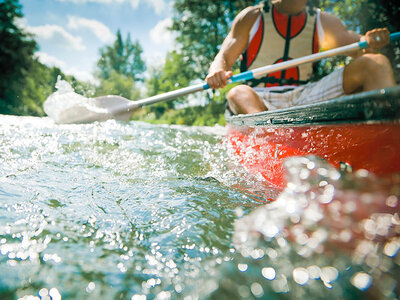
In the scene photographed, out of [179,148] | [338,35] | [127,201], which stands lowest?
→ [127,201]

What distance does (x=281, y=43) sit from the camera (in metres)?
2.61

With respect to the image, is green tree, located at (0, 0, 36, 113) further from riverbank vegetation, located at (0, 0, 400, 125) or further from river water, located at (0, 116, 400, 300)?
river water, located at (0, 116, 400, 300)

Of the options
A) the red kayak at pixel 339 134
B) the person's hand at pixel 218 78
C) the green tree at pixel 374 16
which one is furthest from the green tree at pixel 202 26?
the red kayak at pixel 339 134

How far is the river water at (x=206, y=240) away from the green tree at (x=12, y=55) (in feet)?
59.9

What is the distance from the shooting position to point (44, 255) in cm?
66

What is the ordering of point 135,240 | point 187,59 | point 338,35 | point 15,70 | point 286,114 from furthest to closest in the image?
point 187,59, point 15,70, point 338,35, point 286,114, point 135,240

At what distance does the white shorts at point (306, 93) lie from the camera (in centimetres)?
185

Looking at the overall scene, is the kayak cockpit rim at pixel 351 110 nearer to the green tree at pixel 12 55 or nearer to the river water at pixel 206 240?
the river water at pixel 206 240

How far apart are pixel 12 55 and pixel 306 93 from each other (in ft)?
64.3

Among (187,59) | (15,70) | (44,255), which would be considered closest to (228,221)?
(44,255)

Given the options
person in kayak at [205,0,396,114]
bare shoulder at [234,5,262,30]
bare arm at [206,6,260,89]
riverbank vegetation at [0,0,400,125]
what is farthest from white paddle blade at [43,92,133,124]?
riverbank vegetation at [0,0,400,125]

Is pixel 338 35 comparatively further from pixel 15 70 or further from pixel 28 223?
pixel 15 70

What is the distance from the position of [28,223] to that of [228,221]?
70cm

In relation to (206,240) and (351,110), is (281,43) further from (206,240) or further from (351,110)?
(206,240)
